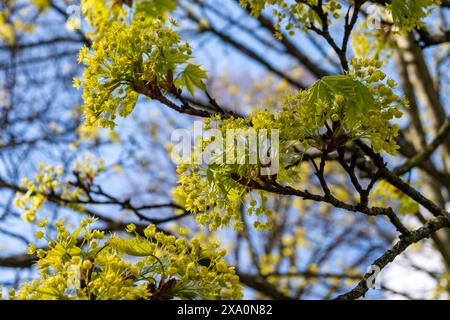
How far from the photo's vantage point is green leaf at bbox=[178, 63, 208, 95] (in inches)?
116

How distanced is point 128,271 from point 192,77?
1195mm

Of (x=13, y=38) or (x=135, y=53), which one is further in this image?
(x=13, y=38)

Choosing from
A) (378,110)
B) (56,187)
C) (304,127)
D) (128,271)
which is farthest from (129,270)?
(56,187)

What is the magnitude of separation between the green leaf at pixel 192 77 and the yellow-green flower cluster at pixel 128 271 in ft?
3.12

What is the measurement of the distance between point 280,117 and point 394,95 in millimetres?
490

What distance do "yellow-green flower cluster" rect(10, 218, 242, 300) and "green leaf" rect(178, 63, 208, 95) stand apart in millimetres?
950

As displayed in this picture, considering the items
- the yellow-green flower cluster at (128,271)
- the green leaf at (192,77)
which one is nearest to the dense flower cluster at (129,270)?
the yellow-green flower cluster at (128,271)

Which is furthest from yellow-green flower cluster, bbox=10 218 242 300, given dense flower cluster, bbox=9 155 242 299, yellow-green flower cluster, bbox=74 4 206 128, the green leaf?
the green leaf

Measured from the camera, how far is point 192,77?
2.96m

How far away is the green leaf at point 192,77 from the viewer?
9.63 ft

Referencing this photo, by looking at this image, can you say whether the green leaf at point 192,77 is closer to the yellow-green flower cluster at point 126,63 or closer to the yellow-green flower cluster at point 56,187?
the yellow-green flower cluster at point 126,63

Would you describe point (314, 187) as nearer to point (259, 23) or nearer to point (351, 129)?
point (259, 23)
